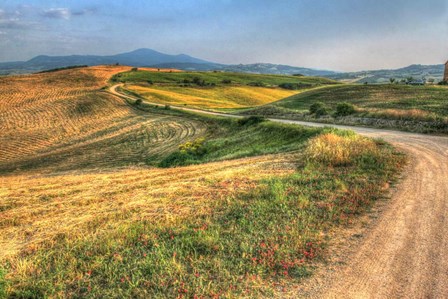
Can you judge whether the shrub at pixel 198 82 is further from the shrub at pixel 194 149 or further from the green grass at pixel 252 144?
the shrub at pixel 194 149

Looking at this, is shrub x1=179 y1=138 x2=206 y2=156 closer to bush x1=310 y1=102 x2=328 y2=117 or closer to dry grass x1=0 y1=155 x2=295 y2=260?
dry grass x1=0 y1=155 x2=295 y2=260

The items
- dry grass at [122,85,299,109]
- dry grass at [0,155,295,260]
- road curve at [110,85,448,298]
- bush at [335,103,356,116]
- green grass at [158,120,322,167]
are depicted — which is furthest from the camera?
dry grass at [122,85,299,109]

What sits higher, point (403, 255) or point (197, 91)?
point (197, 91)

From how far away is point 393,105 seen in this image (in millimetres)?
35719

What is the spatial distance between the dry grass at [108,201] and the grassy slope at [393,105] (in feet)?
52.0

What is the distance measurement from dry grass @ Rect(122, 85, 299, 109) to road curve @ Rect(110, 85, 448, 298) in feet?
210

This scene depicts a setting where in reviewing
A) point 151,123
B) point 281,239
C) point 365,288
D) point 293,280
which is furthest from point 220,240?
point 151,123

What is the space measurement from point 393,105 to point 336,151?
90.9 ft

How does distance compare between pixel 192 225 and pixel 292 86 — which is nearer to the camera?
pixel 192 225

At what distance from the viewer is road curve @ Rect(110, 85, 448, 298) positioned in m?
5.28

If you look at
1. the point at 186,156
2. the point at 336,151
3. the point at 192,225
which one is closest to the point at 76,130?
the point at 186,156

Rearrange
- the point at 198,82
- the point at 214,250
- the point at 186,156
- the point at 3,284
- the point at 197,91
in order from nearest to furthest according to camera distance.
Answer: the point at 3,284
the point at 214,250
the point at 186,156
the point at 197,91
the point at 198,82

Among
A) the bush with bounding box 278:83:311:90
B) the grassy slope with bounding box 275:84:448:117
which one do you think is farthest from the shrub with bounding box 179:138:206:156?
the bush with bounding box 278:83:311:90

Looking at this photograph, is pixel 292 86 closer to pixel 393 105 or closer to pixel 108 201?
pixel 393 105
